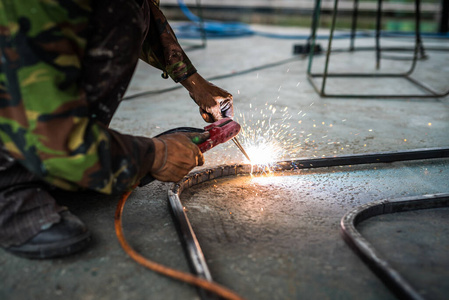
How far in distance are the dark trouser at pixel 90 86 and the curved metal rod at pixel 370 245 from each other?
0.83 meters

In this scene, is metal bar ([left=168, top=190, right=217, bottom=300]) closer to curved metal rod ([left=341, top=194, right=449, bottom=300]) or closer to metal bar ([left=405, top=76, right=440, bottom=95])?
curved metal rod ([left=341, top=194, right=449, bottom=300])

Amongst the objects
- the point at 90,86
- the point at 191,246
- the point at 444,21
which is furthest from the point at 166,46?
the point at 444,21

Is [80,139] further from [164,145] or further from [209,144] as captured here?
[209,144]

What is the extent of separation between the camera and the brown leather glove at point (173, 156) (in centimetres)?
125

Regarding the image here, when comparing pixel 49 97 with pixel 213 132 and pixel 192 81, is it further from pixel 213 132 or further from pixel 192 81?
pixel 192 81

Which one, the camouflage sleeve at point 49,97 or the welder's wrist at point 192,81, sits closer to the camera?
the camouflage sleeve at point 49,97

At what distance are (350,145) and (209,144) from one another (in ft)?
3.19

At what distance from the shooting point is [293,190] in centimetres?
163

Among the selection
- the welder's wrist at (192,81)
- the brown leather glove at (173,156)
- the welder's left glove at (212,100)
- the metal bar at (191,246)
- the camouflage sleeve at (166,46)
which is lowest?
the metal bar at (191,246)

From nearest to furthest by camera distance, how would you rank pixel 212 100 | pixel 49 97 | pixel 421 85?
pixel 49 97 → pixel 212 100 → pixel 421 85

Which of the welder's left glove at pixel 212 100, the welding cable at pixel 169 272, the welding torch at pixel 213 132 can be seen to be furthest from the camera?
the welder's left glove at pixel 212 100

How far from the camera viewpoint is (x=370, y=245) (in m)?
1.17

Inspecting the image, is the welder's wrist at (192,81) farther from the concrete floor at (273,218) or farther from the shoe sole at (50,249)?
the shoe sole at (50,249)

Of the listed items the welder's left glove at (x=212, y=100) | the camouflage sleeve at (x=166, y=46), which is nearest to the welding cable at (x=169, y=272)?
Result: the welder's left glove at (x=212, y=100)
